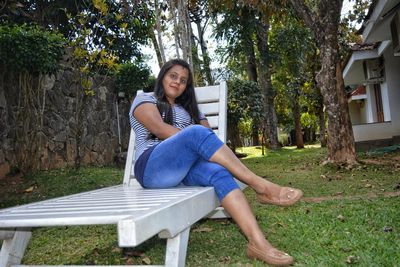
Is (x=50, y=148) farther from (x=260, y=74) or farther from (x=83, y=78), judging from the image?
(x=260, y=74)

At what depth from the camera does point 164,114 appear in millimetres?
3088

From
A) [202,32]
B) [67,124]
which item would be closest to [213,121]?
[67,124]

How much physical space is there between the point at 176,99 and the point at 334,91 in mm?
4204

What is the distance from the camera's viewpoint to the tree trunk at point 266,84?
14.6 metres

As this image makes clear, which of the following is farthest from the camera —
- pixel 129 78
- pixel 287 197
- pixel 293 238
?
pixel 129 78

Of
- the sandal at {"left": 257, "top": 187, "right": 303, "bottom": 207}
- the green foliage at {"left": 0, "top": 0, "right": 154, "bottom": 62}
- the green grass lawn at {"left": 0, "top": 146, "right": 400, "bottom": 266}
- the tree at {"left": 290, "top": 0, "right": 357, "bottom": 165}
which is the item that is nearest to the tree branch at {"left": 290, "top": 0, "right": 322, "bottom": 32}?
the tree at {"left": 290, "top": 0, "right": 357, "bottom": 165}

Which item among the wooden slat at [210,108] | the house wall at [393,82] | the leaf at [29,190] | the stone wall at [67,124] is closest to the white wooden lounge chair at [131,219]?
the wooden slat at [210,108]

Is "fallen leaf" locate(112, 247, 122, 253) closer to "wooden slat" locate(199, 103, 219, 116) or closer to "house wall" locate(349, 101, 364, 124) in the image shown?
"wooden slat" locate(199, 103, 219, 116)

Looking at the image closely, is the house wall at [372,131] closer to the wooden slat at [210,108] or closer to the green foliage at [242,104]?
the green foliage at [242,104]

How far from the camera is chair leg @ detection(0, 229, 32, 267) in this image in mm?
2145

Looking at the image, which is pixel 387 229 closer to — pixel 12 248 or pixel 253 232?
pixel 253 232

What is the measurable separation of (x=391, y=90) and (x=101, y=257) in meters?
11.6

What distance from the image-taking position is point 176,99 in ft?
11.1

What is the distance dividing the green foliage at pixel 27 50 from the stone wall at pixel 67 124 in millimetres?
369
